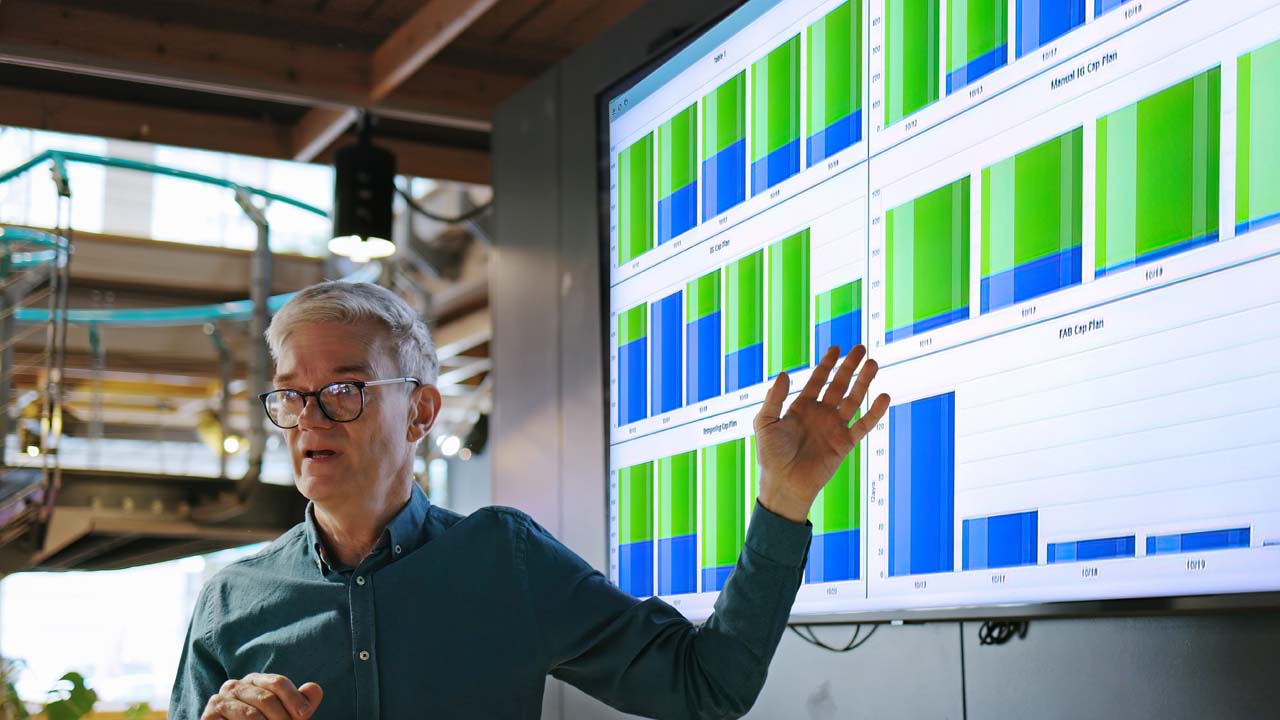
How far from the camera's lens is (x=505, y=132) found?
10.9ft

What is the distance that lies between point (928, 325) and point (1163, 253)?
41cm

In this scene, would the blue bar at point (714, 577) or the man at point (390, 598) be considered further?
the blue bar at point (714, 577)

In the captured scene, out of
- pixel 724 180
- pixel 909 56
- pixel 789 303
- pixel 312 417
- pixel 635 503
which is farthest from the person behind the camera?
pixel 635 503

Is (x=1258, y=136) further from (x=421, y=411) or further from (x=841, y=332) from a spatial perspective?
(x=421, y=411)

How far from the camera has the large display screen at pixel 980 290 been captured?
4.37 feet

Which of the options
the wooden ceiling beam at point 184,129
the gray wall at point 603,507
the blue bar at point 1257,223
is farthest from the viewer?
the wooden ceiling beam at point 184,129

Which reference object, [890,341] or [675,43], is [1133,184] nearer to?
[890,341]

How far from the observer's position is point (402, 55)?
3822 mm

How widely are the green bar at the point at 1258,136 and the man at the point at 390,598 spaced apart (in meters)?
0.74

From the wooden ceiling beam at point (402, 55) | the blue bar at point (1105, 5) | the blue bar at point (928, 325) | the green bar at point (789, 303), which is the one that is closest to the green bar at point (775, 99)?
the green bar at point (789, 303)

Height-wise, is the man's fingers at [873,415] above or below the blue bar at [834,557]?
above

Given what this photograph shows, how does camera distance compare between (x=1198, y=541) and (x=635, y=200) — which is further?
(x=635, y=200)

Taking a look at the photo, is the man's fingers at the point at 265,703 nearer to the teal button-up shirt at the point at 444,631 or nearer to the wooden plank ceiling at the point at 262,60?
the teal button-up shirt at the point at 444,631

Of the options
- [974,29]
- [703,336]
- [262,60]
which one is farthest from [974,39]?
[262,60]
